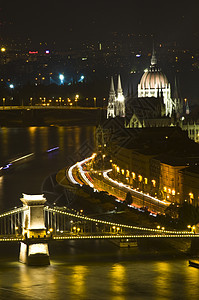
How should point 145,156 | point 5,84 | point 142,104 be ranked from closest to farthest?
point 145,156 < point 142,104 < point 5,84

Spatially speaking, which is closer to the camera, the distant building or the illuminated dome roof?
the distant building

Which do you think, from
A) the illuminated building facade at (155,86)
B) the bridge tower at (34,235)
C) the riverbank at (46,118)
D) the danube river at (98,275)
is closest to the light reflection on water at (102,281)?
the danube river at (98,275)

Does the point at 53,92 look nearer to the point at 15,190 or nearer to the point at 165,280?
the point at 15,190

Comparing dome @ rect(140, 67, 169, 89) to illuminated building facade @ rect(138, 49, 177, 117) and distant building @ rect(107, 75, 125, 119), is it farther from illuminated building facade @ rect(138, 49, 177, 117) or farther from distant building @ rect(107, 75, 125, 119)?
distant building @ rect(107, 75, 125, 119)

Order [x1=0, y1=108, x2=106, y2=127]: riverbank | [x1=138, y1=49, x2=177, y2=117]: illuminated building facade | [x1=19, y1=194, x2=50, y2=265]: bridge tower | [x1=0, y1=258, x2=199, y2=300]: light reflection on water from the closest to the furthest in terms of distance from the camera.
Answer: [x1=0, y1=258, x2=199, y2=300]: light reflection on water, [x1=19, y1=194, x2=50, y2=265]: bridge tower, [x1=138, y1=49, x2=177, y2=117]: illuminated building facade, [x1=0, y1=108, x2=106, y2=127]: riverbank

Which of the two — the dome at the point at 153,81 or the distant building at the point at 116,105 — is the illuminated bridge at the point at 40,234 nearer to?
the distant building at the point at 116,105

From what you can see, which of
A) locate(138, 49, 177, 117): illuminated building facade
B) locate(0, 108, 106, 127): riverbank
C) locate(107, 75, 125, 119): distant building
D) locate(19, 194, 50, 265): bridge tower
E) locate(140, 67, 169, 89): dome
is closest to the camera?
locate(19, 194, 50, 265): bridge tower

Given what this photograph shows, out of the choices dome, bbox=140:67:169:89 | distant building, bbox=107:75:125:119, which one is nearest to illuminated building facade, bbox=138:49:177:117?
dome, bbox=140:67:169:89

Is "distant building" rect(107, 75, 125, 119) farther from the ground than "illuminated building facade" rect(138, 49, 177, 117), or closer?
closer

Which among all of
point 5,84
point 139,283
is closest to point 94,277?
point 139,283
